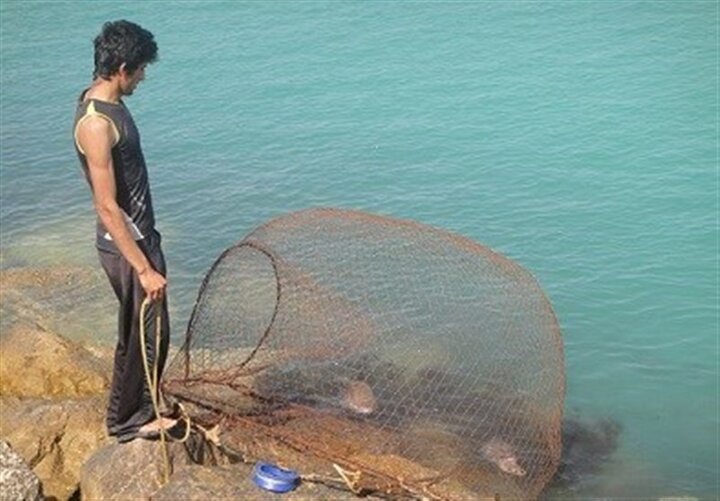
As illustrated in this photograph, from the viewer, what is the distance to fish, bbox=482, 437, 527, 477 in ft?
19.4

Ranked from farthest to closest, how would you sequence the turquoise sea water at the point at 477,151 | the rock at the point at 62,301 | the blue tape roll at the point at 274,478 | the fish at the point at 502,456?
1. the rock at the point at 62,301
2. the turquoise sea water at the point at 477,151
3. the fish at the point at 502,456
4. the blue tape roll at the point at 274,478

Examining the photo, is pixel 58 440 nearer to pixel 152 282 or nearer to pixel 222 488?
pixel 222 488

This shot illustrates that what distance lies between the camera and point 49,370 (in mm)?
6586

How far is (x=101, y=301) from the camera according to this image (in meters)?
9.30

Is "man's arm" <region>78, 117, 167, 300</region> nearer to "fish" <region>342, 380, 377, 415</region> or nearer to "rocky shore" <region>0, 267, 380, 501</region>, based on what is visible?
"rocky shore" <region>0, 267, 380, 501</region>

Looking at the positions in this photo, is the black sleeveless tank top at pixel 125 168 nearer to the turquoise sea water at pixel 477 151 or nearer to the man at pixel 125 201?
the man at pixel 125 201

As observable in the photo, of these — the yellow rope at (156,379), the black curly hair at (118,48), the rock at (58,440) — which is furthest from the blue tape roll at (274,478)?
the black curly hair at (118,48)

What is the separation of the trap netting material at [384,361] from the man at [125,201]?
0.41 meters

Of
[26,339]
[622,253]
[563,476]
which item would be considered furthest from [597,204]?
[26,339]

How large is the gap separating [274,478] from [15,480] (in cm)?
130

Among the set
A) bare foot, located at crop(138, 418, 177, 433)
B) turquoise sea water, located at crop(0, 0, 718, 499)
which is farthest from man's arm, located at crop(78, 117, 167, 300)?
turquoise sea water, located at crop(0, 0, 718, 499)

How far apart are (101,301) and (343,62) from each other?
9135 mm

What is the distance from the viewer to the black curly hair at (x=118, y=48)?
4.23 metres

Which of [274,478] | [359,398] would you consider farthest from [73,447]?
[359,398]
